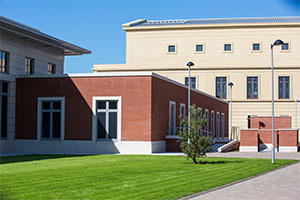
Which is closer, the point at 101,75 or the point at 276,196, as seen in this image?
the point at 276,196

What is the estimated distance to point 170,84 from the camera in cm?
3322

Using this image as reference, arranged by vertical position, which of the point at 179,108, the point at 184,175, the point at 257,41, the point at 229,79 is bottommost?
the point at 184,175

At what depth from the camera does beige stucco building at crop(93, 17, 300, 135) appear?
54844 mm

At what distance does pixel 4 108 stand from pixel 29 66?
4.40 m

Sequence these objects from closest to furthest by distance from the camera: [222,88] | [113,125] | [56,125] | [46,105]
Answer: [113,125]
[56,125]
[46,105]
[222,88]

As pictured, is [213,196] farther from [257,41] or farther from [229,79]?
[257,41]

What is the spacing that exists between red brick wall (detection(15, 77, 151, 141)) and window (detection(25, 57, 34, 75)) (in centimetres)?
187

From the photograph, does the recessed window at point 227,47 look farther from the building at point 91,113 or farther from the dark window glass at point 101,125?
the dark window glass at point 101,125

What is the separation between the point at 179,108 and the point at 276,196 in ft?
80.9

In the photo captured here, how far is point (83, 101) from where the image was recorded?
29.6m

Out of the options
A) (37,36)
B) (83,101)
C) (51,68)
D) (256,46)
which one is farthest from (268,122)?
(37,36)

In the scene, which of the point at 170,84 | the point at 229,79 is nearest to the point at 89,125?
the point at 170,84

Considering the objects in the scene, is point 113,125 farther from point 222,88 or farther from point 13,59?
point 222,88

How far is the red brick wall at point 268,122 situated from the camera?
5197cm
